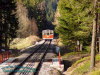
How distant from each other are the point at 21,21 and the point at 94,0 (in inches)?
2375

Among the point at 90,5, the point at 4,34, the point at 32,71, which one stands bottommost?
the point at 32,71

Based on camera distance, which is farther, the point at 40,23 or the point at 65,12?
the point at 40,23

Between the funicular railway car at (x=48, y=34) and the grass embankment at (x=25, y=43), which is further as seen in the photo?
the grass embankment at (x=25, y=43)

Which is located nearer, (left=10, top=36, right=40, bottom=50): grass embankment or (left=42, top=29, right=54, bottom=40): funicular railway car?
(left=42, top=29, right=54, bottom=40): funicular railway car

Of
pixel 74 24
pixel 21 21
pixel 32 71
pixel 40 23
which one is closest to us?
pixel 32 71

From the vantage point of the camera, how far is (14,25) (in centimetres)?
3666

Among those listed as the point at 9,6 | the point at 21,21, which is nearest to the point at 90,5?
the point at 9,6

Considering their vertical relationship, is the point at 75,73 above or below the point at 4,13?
below

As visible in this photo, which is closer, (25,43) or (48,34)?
(48,34)

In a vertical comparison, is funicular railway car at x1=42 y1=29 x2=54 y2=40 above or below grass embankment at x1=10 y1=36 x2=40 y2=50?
above

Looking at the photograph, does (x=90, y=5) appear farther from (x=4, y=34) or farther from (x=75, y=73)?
(x=4, y=34)

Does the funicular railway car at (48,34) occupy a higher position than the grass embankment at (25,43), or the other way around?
the funicular railway car at (48,34)

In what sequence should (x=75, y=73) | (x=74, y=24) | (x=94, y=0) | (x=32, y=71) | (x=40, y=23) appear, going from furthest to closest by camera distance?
(x=40, y=23)
(x=74, y=24)
(x=32, y=71)
(x=75, y=73)
(x=94, y=0)

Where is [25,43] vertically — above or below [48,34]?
below
